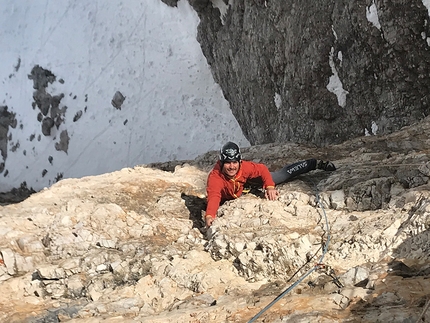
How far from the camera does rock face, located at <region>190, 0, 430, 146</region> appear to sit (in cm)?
1184

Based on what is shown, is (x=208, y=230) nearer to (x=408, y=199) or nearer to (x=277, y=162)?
(x=408, y=199)

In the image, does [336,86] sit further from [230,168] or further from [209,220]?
[209,220]

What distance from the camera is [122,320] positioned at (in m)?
4.88

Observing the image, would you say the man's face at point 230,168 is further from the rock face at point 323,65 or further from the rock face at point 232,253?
the rock face at point 323,65

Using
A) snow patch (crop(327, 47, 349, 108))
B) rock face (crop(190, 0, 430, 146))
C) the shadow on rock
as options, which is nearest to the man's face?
the shadow on rock

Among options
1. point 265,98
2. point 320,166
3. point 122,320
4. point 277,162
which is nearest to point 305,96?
point 265,98

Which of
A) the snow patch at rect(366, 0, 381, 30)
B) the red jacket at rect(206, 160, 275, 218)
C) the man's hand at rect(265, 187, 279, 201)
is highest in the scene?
the snow patch at rect(366, 0, 381, 30)

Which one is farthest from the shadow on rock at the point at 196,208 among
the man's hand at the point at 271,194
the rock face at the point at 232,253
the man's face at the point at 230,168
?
the man's hand at the point at 271,194

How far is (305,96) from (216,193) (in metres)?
9.54

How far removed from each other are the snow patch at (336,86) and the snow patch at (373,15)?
1927mm

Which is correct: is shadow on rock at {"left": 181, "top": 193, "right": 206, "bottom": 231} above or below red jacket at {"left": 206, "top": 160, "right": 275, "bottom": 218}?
below

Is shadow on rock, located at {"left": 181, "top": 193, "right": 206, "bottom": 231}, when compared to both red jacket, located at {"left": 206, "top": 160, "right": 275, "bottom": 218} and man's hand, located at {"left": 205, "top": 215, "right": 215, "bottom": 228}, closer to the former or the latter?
man's hand, located at {"left": 205, "top": 215, "right": 215, "bottom": 228}

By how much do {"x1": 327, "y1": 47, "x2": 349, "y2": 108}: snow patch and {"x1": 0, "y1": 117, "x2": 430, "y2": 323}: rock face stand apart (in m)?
6.68

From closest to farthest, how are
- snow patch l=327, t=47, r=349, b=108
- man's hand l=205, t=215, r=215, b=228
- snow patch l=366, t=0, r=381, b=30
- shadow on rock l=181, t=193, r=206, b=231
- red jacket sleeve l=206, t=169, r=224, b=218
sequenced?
man's hand l=205, t=215, r=215, b=228
red jacket sleeve l=206, t=169, r=224, b=218
shadow on rock l=181, t=193, r=206, b=231
snow patch l=366, t=0, r=381, b=30
snow patch l=327, t=47, r=349, b=108
